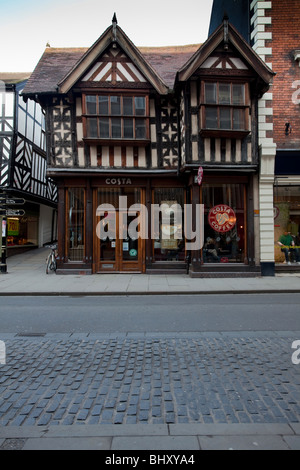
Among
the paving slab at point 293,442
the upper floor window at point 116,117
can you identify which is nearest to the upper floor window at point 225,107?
the upper floor window at point 116,117

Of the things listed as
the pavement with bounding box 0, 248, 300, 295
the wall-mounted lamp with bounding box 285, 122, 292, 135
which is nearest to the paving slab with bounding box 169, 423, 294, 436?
the pavement with bounding box 0, 248, 300, 295

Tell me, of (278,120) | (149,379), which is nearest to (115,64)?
(278,120)

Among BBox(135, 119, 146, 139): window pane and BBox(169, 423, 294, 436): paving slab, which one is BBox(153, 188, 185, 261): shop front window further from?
BBox(169, 423, 294, 436): paving slab

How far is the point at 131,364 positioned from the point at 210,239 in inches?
372

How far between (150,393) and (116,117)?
12.0 meters

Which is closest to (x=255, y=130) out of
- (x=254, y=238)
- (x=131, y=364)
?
(x=254, y=238)

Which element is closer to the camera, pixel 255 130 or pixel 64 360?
pixel 64 360

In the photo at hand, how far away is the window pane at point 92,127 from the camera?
13.6 meters

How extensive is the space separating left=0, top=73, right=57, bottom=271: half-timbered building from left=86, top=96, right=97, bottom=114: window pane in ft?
11.8

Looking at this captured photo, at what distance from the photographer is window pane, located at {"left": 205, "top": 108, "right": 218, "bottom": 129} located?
12.9m

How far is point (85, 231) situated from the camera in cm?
1399

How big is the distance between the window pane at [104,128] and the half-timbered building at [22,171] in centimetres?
340

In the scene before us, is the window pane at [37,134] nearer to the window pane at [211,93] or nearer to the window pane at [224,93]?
the window pane at [211,93]
